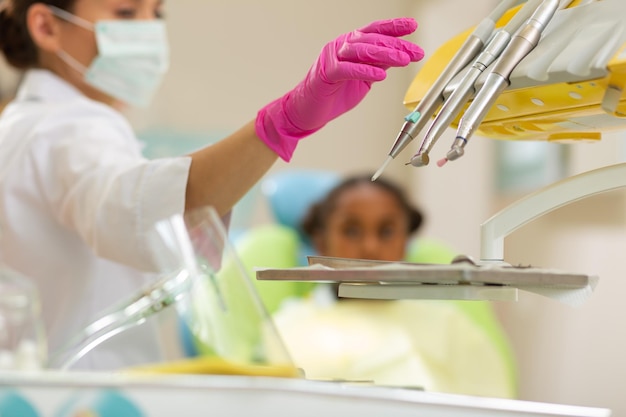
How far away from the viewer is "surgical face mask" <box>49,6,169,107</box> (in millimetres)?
1345

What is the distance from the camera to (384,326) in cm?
213

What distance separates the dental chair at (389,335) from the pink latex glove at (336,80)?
912 mm

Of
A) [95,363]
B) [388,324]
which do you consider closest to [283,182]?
[388,324]

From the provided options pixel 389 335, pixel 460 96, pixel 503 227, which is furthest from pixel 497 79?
pixel 389 335

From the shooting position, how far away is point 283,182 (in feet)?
8.33

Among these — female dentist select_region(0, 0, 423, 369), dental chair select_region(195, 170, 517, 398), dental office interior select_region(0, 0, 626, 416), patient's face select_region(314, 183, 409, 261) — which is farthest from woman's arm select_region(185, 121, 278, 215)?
dental office interior select_region(0, 0, 626, 416)

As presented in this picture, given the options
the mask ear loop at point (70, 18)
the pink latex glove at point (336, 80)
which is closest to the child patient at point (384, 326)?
the mask ear loop at point (70, 18)

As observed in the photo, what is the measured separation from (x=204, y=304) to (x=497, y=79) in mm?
364

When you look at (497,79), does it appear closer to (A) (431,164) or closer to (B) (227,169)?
(B) (227,169)

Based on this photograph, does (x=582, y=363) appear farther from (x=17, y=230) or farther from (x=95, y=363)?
(x=95, y=363)

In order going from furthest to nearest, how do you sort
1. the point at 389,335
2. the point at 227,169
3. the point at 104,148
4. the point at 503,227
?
the point at 389,335
the point at 104,148
the point at 227,169
the point at 503,227

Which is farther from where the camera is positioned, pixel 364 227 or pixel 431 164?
pixel 431 164

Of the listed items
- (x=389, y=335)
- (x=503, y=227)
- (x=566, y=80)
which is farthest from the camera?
(x=389, y=335)

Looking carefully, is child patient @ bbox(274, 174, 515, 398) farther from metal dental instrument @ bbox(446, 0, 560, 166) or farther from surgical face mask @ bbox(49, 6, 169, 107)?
metal dental instrument @ bbox(446, 0, 560, 166)
